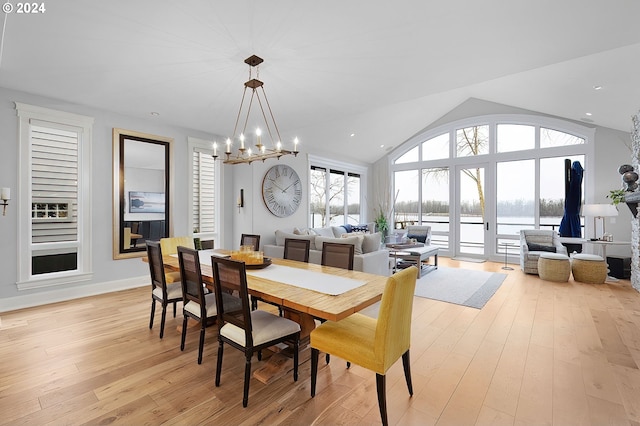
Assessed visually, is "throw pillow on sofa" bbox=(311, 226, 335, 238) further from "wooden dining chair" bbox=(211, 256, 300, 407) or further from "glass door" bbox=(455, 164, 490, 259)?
"wooden dining chair" bbox=(211, 256, 300, 407)

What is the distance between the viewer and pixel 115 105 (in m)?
4.16

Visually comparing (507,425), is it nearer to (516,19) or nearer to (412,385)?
(412,385)

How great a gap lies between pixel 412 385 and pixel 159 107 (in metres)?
4.60

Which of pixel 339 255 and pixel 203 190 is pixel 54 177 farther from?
pixel 339 255

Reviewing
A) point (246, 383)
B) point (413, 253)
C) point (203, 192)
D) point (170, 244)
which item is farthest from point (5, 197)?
point (413, 253)

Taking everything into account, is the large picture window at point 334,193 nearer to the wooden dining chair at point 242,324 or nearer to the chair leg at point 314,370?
the wooden dining chair at point 242,324

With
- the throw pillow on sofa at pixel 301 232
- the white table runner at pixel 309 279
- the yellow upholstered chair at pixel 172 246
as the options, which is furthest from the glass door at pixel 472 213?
the yellow upholstered chair at pixel 172 246

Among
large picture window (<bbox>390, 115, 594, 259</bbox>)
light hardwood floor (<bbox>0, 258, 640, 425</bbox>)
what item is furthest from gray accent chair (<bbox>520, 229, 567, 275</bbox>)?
light hardwood floor (<bbox>0, 258, 640, 425</bbox>)

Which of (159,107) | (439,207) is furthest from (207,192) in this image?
(439,207)

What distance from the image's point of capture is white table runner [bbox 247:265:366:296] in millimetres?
2189

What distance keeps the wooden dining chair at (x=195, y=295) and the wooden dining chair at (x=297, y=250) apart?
1.16 m

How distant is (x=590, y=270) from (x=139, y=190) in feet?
25.3

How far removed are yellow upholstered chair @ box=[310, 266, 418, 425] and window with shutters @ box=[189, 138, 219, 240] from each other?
4224 millimetres

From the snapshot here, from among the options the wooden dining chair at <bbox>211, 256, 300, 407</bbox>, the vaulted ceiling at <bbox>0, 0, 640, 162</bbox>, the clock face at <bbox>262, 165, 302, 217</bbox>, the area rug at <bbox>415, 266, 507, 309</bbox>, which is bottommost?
the area rug at <bbox>415, 266, 507, 309</bbox>
